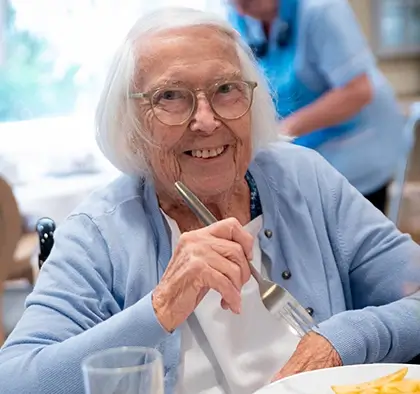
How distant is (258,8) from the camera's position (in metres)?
2.17

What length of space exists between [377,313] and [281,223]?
0.25 metres

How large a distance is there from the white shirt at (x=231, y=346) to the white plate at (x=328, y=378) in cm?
26

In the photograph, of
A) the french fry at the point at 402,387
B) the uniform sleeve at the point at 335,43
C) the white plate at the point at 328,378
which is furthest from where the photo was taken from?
the uniform sleeve at the point at 335,43

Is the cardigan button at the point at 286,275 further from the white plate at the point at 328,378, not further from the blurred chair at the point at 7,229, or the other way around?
the blurred chair at the point at 7,229

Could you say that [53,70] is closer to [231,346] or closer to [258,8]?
[258,8]

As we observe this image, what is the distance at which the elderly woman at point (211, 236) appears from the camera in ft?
3.84

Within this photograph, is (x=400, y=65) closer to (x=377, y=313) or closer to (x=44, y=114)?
(x=44, y=114)

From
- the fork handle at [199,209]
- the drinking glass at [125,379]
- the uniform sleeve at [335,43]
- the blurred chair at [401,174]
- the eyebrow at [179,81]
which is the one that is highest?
the uniform sleeve at [335,43]

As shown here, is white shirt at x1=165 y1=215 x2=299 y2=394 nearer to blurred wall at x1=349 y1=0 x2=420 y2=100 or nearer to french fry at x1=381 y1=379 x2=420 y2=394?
french fry at x1=381 y1=379 x2=420 y2=394

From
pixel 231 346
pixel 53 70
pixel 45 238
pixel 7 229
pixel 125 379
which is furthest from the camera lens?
pixel 53 70

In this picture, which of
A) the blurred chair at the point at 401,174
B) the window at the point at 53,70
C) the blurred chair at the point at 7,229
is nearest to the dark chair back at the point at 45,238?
the blurred chair at the point at 7,229

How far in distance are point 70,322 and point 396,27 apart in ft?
14.7

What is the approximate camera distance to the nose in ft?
4.33

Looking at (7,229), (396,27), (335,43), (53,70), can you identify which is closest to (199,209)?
(335,43)
